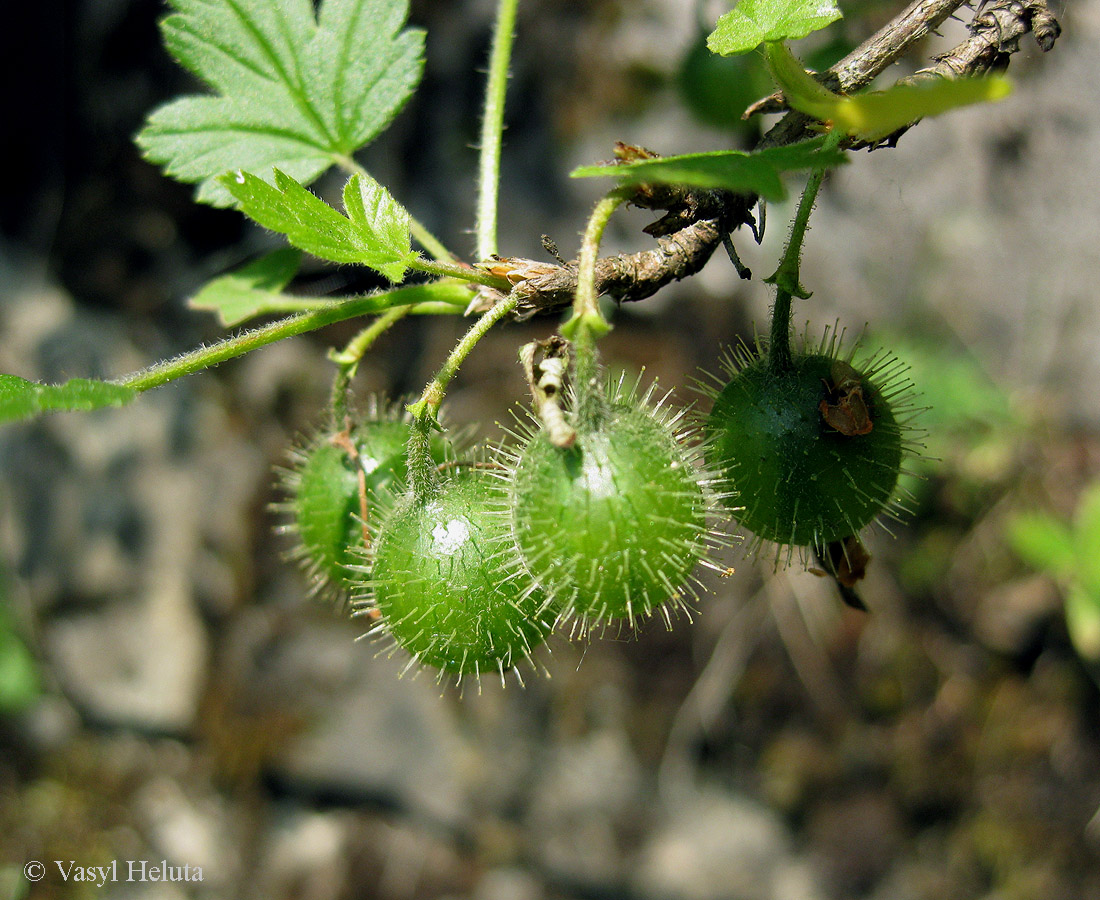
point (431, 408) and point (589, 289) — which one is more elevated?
point (589, 289)

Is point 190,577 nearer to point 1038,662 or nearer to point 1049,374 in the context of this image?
point 1038,662

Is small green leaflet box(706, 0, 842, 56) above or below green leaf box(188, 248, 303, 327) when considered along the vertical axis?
above

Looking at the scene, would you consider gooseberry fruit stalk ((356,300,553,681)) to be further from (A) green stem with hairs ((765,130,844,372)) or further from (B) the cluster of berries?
(A) green stem with hairs ((765,130,844,372))

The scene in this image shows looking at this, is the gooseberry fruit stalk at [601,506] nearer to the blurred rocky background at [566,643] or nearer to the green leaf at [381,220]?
the green leaf at [381,220]

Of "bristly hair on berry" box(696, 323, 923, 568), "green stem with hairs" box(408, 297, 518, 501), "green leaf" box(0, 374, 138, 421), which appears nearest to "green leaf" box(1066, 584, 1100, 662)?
"bristly hair on berry" box(696, 323, 923, 568)

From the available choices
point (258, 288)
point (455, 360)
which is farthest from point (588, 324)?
point (258, 288)

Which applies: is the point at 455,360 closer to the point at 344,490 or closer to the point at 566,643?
the point at 344,490

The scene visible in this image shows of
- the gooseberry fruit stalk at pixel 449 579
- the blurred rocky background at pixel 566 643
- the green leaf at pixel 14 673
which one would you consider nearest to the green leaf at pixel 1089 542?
the blurred rocky background at pixel 566 643

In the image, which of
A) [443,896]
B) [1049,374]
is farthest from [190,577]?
[1049,374]
